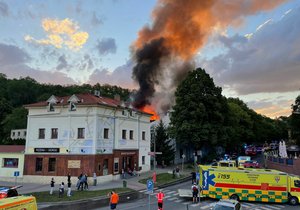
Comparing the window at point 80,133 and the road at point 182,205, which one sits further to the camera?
the window at point 80,133

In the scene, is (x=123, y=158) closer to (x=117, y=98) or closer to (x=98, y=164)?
(x=98, y=164)

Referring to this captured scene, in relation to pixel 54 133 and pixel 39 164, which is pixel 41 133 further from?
pixel 39 164

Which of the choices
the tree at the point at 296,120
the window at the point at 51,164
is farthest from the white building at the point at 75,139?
the tree at the point at 296,120

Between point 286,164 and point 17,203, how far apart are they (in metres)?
43.5

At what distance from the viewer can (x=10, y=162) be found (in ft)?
137

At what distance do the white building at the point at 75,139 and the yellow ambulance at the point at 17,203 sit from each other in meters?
21.4

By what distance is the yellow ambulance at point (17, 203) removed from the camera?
1432 cm

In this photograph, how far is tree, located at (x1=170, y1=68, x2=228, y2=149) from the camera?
5572cm

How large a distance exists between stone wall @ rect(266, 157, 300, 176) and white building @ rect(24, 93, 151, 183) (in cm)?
2517

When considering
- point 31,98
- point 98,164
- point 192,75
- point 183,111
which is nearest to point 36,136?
point 98,164

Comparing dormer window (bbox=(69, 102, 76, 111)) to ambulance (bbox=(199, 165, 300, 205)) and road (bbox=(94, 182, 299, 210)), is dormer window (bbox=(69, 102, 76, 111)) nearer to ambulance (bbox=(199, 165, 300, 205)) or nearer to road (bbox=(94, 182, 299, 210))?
road (bbox=(94, 182, 299, 210))

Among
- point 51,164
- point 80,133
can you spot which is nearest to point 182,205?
point 80,133

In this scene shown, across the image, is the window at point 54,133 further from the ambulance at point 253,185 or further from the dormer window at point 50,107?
the ambulance at point 253,185

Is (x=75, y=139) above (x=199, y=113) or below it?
below
